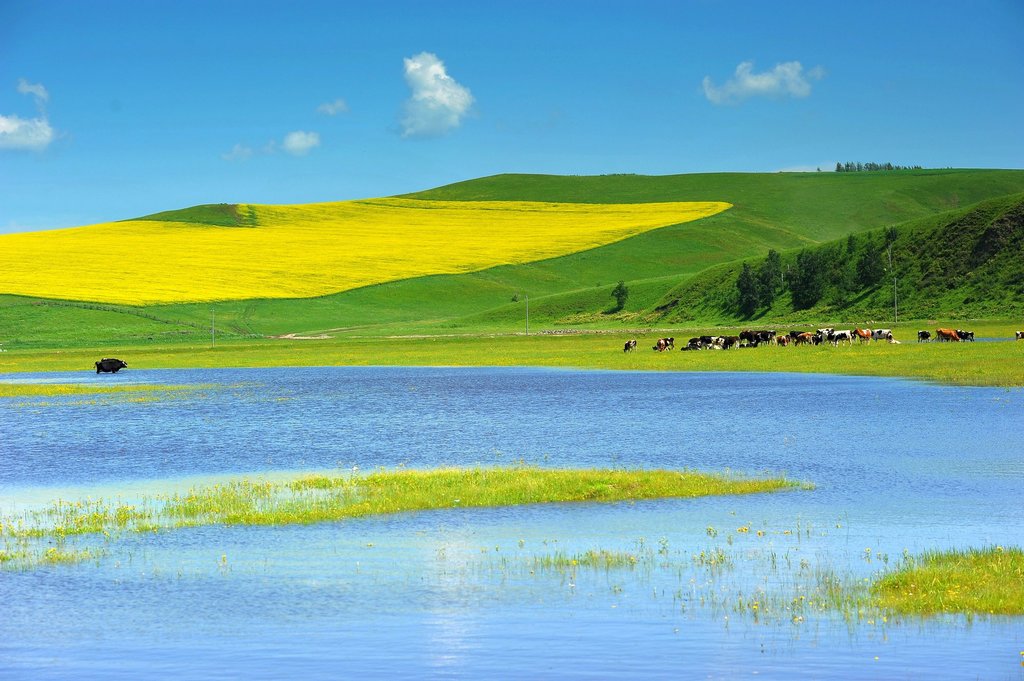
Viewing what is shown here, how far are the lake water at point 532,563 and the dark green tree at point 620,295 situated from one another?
127279mm

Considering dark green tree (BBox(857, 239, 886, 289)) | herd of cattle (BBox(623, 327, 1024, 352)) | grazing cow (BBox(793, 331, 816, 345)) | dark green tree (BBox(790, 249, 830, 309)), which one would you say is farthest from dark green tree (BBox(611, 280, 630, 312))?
grazing cow (BBox(793, 331, 816, 345))

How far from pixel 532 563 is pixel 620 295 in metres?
155

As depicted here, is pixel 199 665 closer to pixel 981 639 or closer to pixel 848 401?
pixel 981 639

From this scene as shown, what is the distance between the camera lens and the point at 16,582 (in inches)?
810

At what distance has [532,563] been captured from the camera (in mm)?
21125

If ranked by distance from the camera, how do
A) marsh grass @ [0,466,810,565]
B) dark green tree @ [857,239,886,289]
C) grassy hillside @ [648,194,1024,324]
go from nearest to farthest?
marsh grass @ [0,466,810,565]
grassy hillside @ [648,194,1024,324]
dark green tree @ [857,239,886,289]

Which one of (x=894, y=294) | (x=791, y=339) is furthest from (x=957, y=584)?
(x=894, y=294)

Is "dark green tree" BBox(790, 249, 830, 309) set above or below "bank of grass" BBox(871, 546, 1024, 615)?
above

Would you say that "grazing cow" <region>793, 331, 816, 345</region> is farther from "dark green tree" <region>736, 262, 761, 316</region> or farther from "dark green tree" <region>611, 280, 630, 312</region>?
"dark green tree" <region>611, 280, 630, 312</region>

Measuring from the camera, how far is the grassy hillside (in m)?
134

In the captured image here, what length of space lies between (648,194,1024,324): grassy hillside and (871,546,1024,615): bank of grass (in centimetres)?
11132

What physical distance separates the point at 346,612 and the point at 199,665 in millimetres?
3111

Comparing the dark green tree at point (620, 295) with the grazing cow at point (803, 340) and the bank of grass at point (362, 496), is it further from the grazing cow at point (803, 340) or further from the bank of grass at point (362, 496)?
the bank of grass at point (362, 496)

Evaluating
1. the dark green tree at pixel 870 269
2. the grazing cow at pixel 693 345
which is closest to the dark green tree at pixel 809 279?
the dark green tree at pixel 870 269
